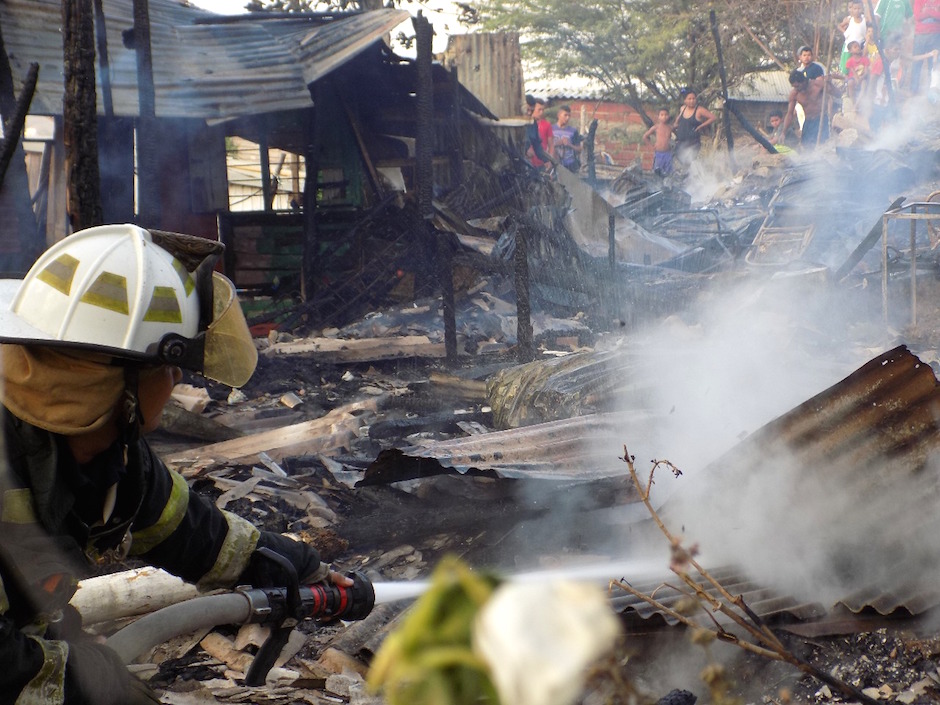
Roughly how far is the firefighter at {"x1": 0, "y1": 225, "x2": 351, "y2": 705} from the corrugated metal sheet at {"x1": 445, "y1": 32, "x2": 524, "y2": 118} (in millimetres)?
19113

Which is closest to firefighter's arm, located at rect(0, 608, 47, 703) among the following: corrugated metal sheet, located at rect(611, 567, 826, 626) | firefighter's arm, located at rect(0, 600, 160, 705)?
firefighter's arm, located at rect(0, 600, 160, 705)

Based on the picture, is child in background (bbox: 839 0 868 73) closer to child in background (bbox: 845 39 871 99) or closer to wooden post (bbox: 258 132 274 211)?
child in background (bbox: 845 39 871 99)

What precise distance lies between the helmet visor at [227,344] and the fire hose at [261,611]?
2.10 ft

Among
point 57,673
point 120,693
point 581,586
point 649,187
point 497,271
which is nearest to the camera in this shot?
point 581,586

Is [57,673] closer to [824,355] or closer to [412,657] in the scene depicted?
[412,657]

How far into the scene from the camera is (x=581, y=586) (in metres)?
0.48

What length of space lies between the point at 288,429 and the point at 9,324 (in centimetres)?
508

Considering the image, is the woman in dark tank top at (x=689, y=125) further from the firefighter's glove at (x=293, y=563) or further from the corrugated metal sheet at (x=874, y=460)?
the firefighter's glove at (x=293, y=563)

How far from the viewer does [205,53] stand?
493 inches

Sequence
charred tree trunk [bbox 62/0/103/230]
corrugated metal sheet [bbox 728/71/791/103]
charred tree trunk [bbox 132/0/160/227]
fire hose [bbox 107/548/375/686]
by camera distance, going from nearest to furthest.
Answer: fire hose [bbox 107/548/375/686] → charred tree trunk [bbox 62/0/103/230] → charred tree trunk [bbox 132/0/160/227] → corrugated metal sheet [bbox 728/71/791/103]

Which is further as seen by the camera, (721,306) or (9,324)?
(721,306)

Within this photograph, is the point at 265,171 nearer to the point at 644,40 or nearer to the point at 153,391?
the point at 153,391

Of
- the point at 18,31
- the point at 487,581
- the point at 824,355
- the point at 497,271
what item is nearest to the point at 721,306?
the point at 824,355

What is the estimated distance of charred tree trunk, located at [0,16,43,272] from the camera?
27.6ft
